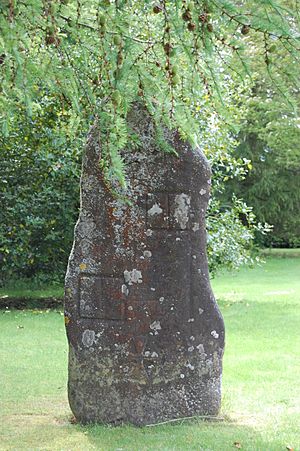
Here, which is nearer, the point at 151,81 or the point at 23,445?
the point at 151,81

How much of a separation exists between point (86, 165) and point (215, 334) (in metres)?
1.70

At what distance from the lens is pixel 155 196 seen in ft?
21.0

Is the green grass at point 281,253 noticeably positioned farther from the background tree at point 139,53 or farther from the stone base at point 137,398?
the background tree at point 139,53

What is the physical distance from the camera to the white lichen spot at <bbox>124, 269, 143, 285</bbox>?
633cm

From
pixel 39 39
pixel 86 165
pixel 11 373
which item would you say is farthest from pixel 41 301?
pixel 39 39

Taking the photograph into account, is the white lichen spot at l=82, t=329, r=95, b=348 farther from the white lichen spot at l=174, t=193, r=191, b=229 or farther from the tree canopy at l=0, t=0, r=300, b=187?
the tree canopy at l=0, t=0, r=300, b=187

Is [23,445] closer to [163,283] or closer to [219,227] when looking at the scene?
[163,283]

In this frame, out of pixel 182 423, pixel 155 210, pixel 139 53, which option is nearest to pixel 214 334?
pixel 182 423

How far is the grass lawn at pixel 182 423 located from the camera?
585cm

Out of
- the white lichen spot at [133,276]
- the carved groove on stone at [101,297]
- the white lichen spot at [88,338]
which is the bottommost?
the white lichen spot at [88,338]

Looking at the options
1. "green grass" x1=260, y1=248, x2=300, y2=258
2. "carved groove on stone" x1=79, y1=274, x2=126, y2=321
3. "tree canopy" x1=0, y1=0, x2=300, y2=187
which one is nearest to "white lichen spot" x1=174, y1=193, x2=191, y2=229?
"carved groove on stone" x1=79, y1=274, x2=126, y2=321

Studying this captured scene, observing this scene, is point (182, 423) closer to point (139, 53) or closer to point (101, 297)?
point (101, 297)

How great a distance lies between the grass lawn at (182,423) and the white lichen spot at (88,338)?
2.14ft

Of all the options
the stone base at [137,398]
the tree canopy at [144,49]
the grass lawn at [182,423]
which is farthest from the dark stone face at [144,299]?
the tree canopy at [144,49]
